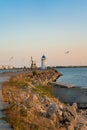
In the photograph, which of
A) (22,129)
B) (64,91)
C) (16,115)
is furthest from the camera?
(64,91)

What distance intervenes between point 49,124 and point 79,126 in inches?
66.7

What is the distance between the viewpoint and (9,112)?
1125cm

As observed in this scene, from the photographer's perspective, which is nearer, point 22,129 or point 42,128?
point 22,129

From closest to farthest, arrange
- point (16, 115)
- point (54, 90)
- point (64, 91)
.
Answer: point (16, 115) < point (64, 91) < point (54, 90)

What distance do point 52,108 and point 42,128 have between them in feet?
7.82

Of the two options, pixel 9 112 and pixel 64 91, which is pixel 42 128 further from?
pixel 64 91

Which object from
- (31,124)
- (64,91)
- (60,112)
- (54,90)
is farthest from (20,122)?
(54,90)

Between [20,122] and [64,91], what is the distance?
17.0 m

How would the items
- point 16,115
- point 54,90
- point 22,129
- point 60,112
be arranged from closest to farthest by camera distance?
point 22,129 < point 16,115 < point 60,112 < point 54,90

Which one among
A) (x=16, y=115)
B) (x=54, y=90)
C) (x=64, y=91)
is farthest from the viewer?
(x=54, y=90)

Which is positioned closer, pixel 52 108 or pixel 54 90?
pixel 52 108

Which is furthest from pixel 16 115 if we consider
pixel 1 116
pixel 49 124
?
pixel 49 124

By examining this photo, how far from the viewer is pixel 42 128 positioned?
33.4ft

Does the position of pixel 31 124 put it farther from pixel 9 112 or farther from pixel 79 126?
pixel 79 126
